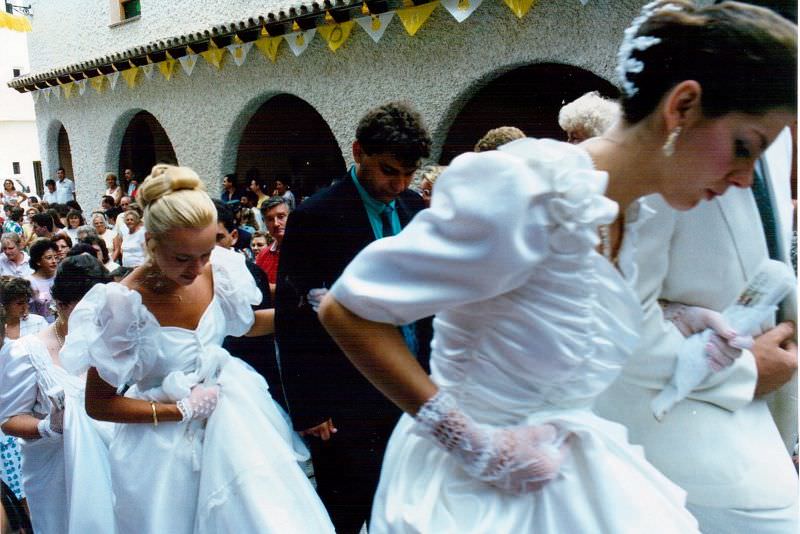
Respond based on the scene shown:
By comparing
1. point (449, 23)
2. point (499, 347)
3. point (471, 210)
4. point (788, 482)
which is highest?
point (449, 23)

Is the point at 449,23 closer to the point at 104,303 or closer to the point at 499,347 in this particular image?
the point at 104,303

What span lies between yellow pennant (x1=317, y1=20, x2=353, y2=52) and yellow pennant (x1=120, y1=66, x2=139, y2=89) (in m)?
4.68

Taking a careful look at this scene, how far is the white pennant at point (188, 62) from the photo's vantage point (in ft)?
30.6

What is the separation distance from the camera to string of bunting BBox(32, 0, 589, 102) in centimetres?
565

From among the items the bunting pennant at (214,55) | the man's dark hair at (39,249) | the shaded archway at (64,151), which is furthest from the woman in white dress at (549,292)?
the shaded archway at (64,151)

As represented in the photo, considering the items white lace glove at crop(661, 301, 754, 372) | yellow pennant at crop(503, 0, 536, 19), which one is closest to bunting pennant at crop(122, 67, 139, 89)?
yellow pennant at crop(503, 0, 536, 19)

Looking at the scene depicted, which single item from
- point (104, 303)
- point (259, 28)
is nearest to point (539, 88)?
point (259, 28)

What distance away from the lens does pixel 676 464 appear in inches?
57.4

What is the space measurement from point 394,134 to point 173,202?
677mm

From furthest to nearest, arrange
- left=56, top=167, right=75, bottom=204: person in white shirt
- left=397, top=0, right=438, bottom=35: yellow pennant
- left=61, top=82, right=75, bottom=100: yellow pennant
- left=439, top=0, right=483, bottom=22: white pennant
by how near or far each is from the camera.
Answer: left=56, top=167, right=75, bottom=204: person in white shirt → left=61, top=82, right=75, bottom=100: yellow pennant → left=397, top=0, right=438, bottom=35: yellow pennant → left=439, top=0, right=483, bottom=22: white pennant

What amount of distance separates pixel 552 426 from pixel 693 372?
425 millimetres

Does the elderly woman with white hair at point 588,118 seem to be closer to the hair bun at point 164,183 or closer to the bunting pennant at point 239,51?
the hair bun at point 164,183

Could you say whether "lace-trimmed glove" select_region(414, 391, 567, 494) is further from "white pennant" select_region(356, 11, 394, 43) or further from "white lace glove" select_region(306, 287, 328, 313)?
"white pennant" select_region(356, 11, 394, 43)

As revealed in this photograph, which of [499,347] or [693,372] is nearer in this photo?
[499,347]
